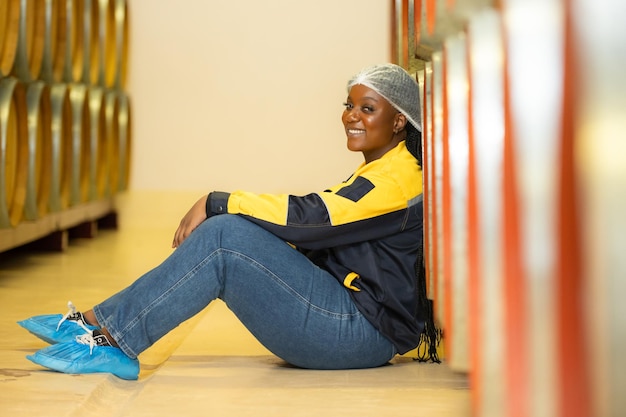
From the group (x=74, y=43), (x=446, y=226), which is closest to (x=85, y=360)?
(x=446, y=226)

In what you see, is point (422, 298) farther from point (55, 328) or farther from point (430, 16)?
point (430, 16)

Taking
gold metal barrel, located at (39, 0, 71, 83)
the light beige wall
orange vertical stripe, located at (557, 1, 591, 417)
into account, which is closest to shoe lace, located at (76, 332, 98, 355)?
orange vertical stripe, located at (557, 1, 591, 417)

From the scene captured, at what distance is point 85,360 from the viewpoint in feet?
7.94

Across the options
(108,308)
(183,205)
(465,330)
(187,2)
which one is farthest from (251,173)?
(465,330)

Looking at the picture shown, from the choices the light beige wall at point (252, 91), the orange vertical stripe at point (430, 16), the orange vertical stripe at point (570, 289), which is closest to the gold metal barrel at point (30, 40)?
the light beige wall at point (252, 91)

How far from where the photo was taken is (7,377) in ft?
7.89

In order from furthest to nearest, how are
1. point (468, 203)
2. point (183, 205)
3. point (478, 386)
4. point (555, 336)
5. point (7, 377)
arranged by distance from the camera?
point (183, 205) → point (7, 377) → point (468, 203) → point (478, 386) → point (555, 336)

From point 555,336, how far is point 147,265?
13.5 ft

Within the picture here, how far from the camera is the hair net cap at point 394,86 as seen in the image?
2.58 metres

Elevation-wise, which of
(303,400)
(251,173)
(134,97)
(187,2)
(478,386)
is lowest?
(303,400)

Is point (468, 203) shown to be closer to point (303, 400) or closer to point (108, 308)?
point (303, 400)

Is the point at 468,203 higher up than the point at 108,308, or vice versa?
the point at 468,203

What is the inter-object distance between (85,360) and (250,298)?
1.35ft

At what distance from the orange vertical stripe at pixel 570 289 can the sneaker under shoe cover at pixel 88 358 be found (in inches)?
69.1
